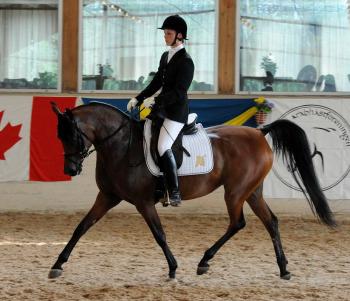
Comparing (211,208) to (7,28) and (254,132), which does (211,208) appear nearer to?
(254,132)

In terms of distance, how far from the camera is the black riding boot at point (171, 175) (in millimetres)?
5246

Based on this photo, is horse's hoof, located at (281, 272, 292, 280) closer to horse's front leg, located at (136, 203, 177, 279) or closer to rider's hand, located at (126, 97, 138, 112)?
horse's front leg, located at (136, 203, 177, 279)

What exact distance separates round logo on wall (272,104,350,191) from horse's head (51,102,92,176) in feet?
13.2

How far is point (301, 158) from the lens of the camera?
5.81 meters

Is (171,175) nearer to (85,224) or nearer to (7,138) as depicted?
(85,224)

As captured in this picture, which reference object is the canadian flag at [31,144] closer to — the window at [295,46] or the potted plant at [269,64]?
the window at [295,46]

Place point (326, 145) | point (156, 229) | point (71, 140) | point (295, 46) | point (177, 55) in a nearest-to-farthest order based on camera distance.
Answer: point (71, 140), point (156, 229), point (177, 55), point (326, 145), point (295, 46)

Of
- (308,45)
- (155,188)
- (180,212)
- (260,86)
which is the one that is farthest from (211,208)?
(155,188)

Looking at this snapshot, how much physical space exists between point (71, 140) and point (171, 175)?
795 mm

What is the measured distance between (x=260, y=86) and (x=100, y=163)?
14.6 feet

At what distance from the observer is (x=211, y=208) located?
28.7 ft

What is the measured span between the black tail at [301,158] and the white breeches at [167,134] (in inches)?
38.4

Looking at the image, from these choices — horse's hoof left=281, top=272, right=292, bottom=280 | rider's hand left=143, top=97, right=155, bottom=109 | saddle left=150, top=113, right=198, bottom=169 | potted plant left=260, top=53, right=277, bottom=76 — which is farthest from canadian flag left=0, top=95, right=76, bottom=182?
horse's hoof left=281, top=272, right=292, bottom=280

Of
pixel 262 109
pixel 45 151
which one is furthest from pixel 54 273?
pixel 262 109
